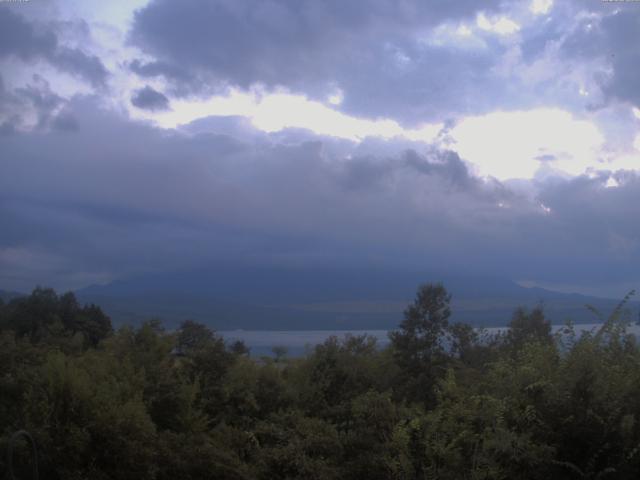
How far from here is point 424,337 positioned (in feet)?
57.9

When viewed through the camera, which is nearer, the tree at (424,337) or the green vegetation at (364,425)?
the green vegetation at (364,425)

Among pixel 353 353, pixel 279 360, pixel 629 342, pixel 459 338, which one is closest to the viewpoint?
pixel 629 342

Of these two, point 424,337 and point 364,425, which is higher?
point 424,337

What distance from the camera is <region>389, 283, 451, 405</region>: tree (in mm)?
16406

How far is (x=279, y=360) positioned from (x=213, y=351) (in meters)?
2.68

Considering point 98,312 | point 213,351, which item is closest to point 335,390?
point 213,351

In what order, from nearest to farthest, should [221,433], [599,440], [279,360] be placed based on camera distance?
[599,440] < [221,433] < [279,360]

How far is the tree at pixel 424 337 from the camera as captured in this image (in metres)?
16.4

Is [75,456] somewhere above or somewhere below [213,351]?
below

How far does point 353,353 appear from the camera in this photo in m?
14.5

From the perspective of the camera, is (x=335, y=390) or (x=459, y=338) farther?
A: (x=459, y=338)

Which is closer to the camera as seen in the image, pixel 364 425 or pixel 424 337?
pixel 364 425

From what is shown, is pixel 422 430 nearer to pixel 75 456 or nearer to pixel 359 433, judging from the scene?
pixel 359 433

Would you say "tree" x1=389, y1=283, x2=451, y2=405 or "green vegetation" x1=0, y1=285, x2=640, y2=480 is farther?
"tree" x1=389, y1=283, x2=451, y2=405
